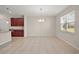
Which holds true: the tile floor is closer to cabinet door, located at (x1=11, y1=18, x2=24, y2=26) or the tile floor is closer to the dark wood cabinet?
the dark wood cabinet

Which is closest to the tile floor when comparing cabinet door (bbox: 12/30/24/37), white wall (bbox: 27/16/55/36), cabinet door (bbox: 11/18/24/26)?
cabinet door (bbox: 12/30/24/37)

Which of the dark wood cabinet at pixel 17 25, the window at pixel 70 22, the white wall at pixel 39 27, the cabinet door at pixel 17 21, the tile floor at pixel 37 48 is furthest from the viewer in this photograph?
the white wall at pixel 39 27

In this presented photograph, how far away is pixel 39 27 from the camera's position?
42.4 ft

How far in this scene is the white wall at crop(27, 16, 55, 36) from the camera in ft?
42.1

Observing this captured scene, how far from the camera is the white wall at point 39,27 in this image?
12.8 meters

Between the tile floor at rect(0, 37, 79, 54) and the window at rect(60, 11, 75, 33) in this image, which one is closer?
the tile floor at rect(0, 37, 79, 54)

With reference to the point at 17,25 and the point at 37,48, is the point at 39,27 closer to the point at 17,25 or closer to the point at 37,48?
the point at 17,25

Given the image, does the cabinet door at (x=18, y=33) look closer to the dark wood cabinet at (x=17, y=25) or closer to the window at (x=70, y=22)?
the dark wood cabinet at (x=17, y=25)

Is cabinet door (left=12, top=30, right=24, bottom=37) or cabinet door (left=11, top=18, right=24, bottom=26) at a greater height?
cabinet door (left=11, top=18, right=24, bottom=26)

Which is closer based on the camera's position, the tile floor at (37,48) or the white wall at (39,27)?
the tile floor at (37,48)

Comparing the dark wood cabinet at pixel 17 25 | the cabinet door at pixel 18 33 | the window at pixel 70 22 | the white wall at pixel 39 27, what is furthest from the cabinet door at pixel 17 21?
the window at pixel 70 22
